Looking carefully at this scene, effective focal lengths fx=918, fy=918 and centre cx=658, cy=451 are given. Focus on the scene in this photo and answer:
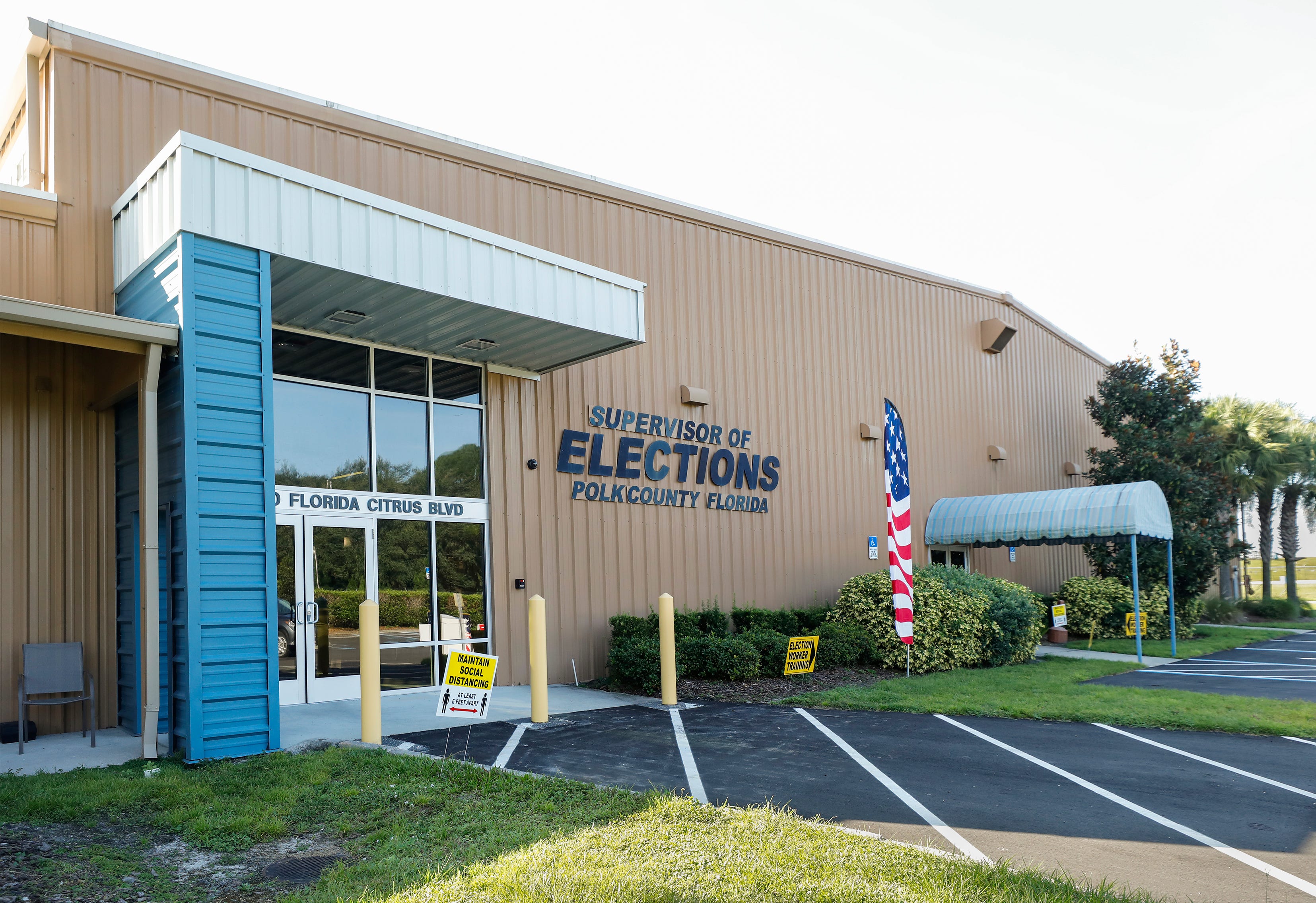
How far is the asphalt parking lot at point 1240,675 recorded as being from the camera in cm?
1308

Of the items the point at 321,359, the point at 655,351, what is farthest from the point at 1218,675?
the point at 321,359

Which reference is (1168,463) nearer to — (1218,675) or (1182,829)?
(1218,675)

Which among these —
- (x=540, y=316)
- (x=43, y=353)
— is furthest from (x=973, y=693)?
(x=43, y=353)

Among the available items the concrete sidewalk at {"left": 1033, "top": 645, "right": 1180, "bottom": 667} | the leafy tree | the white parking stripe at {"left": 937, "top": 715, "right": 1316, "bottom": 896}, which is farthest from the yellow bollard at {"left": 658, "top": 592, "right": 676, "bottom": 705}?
the leafy tree

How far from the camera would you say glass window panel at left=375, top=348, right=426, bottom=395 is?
12.3 m

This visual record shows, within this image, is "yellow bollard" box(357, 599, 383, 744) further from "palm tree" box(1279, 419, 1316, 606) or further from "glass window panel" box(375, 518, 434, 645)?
"palm tree" box(1279, 419, 1316, 606)

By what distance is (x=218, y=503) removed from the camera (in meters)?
8.24

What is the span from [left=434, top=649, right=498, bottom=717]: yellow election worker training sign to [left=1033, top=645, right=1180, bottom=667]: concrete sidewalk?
1286 centimetres

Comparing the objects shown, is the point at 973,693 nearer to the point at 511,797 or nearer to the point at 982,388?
the point at 511,797

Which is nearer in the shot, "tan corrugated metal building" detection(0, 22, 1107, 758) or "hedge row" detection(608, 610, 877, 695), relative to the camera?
"tan corrugated metal building" detection(0, 22, 1107, 758)

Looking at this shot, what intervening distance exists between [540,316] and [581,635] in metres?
5.16

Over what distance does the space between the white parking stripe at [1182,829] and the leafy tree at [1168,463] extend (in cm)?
1581

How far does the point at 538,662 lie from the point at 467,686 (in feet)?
7.33

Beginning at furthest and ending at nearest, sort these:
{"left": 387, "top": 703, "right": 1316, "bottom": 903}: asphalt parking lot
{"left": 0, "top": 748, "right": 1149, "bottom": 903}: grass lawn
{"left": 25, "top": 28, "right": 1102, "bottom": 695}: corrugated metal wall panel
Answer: {"left": 25, "top": 28, "right": 1102, "bottom": 695}: corrugated metal wall panel
{"left": 387, "top": 703, "right": 1316, "bottom": 903}: asphalt parking lot
{"left": 0, "top": 748, "right": 1149, "bottom": 903}: grass lawn
